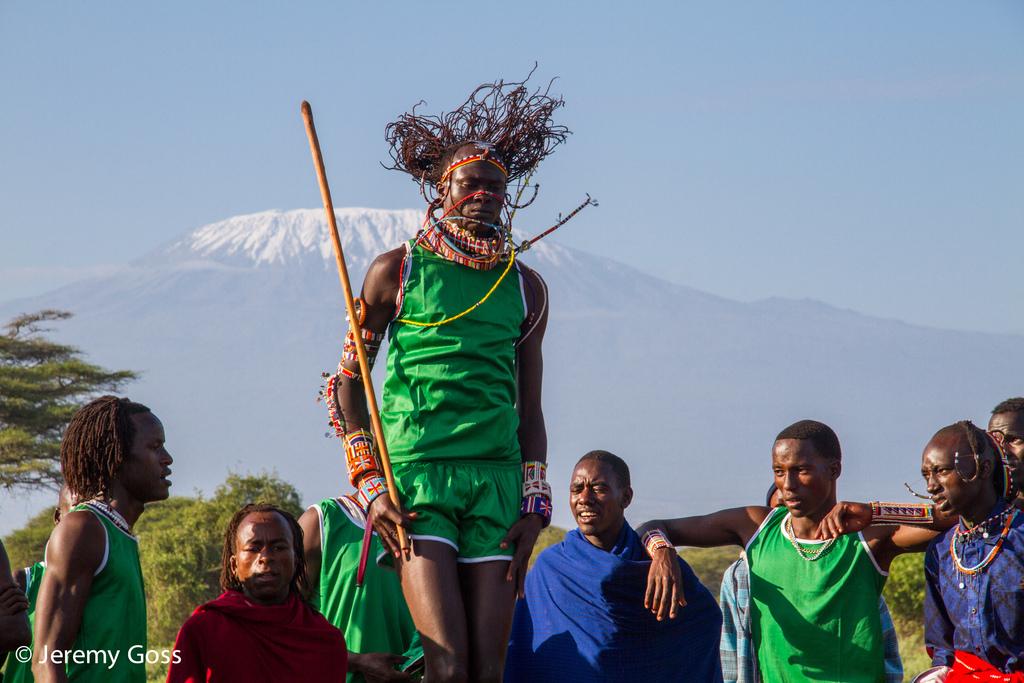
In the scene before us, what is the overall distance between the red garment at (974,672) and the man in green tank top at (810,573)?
662mm

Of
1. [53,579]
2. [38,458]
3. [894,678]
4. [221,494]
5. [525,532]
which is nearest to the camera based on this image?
[53,579]

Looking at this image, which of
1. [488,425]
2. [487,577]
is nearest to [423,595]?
[487,577]

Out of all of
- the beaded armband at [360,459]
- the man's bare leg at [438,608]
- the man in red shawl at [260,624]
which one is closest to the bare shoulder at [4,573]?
the man in red shawl at [260,624]

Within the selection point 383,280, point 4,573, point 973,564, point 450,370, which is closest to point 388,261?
point 383,280

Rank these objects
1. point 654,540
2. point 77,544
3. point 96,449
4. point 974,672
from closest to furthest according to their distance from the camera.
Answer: point 77,544, point 96,449, point 974,672, point 654,540

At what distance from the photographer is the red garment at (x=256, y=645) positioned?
6.07 metres

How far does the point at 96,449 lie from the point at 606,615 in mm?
2732

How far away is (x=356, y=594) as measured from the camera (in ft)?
23.4

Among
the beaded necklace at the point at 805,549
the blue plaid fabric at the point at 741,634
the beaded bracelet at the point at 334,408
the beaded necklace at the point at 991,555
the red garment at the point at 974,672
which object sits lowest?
the red garment at the point at 974,672

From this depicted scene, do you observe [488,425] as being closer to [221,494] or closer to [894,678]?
[894,678]

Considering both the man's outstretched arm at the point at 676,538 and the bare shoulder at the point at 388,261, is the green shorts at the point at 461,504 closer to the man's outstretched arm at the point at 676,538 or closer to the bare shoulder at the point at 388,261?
the bare shoulder at the point at 388,261

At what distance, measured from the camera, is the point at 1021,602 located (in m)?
6.67

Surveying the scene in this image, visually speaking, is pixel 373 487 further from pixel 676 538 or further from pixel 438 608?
pixel 676 538

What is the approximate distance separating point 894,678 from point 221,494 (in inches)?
584
